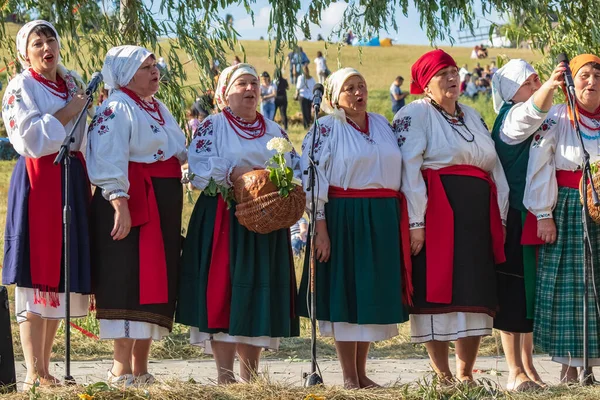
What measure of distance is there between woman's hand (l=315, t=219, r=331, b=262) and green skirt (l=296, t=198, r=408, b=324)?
5 centimetres

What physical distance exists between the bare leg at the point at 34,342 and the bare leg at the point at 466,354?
246 centimetres

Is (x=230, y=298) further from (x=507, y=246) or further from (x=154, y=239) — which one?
(x=507, y=246)

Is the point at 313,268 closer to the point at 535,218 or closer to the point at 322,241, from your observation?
the point at 322,241

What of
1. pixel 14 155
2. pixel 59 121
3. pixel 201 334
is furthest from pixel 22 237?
pixel 14 155

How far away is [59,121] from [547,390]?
10.2 feet

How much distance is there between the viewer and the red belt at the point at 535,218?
247 inches

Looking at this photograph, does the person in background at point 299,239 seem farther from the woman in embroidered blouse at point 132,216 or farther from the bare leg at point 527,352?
the woman in embroidered blouse at point 132,216

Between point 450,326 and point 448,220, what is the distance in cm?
62

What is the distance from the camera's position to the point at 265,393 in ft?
17.0

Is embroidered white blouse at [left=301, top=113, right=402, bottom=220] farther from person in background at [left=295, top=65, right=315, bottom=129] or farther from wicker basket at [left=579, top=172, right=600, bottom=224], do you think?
person in background at [left=295, top=65, right=315, bottom=129]

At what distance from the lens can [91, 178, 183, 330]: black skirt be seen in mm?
5965

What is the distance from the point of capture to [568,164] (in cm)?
627

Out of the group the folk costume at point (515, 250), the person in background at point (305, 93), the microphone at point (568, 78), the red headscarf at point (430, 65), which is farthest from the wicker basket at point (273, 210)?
the person in background at point (305, 93)

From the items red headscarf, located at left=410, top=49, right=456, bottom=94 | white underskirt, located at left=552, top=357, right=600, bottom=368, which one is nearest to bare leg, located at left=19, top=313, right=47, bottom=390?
red headscarf, located at left=410, top=49, right=456, bottom=94
